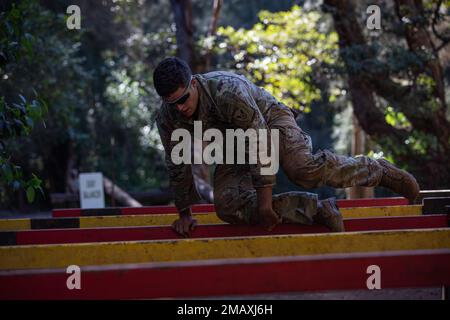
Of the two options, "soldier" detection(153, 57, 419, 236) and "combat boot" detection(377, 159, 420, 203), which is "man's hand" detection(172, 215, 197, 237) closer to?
"soldier" detection(153, 57, 419, 236)

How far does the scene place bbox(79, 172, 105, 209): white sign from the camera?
39.8 ft

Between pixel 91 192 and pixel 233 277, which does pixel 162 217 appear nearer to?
pixel 233 277

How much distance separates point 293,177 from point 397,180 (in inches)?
34.7

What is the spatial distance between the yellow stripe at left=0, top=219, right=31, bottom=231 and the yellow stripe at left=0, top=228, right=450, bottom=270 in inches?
61.9

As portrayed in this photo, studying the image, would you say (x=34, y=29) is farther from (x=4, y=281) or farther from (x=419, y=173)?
(x=4, y=281)

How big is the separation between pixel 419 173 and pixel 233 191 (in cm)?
684

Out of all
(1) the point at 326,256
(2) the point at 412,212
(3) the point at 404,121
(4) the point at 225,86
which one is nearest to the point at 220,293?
(1) the point at 326,256

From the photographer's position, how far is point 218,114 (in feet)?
14.6

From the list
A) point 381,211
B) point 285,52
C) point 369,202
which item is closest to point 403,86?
point 285,52

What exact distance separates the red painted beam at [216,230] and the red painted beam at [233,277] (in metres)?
1.26

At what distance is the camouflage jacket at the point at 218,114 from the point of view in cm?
424

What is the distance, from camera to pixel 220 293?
3.12m

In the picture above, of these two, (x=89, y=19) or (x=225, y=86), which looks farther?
(x=89, y=19)
